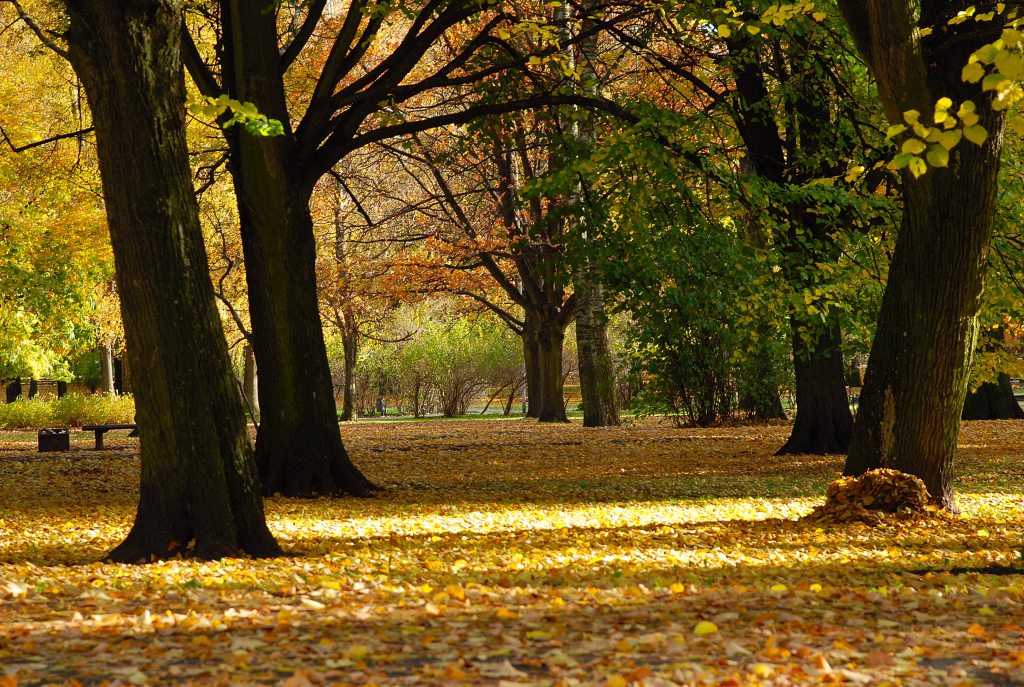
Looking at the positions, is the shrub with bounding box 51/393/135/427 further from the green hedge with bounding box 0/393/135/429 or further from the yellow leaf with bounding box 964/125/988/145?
the yellow leaf with bounding box 964/125/988/145

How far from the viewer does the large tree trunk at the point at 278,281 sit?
1010 cm

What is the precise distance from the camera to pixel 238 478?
21.7ft

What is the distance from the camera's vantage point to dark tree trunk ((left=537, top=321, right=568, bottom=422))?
23969 mm

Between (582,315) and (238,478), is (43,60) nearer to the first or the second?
(582,315)

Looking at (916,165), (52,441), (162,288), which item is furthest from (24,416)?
(916,165)

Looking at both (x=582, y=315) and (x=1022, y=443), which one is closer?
(x=1022, y=443)

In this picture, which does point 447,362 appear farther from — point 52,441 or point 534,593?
point 534,593

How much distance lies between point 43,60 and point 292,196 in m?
12.6

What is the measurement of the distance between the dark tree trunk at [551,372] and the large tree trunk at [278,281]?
13759mm

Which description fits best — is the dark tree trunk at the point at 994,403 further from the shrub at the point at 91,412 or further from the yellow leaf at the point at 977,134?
the shrub at the point at 91,412

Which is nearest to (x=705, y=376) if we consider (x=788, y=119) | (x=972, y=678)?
(x=788, y=119)

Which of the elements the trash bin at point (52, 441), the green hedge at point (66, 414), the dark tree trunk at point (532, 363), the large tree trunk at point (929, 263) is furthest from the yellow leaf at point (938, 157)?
the green hedge at point (66, 414)

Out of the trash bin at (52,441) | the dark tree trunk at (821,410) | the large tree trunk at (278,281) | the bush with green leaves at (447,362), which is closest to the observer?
the large tree trunk at (278,281)

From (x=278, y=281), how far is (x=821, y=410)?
7.47m
